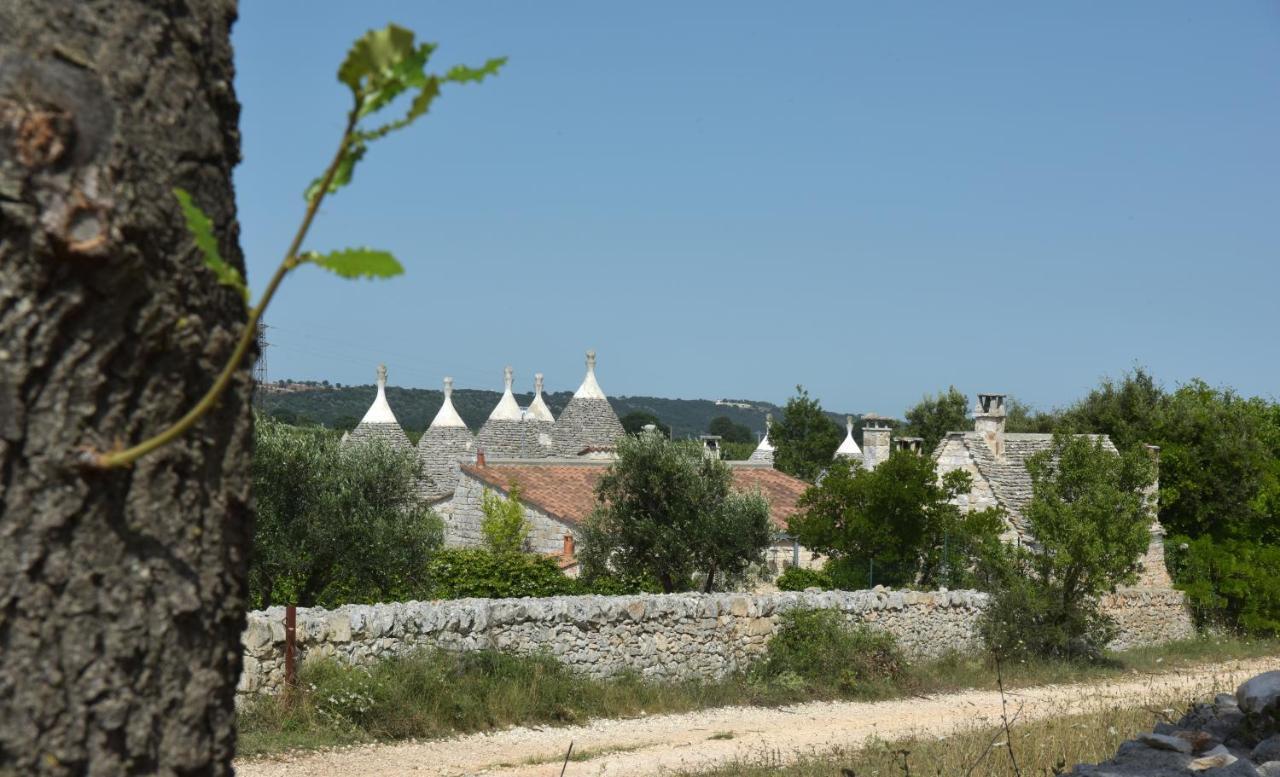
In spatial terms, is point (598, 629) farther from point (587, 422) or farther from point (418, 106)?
point (587, 422)

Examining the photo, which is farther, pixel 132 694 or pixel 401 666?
pixel 401 666

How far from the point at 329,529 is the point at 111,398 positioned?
1661 centimetres

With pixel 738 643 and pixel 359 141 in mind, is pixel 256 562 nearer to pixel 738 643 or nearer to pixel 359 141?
pixel 738 643

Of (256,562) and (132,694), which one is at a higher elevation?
(132,694)

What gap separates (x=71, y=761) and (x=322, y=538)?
16570mm

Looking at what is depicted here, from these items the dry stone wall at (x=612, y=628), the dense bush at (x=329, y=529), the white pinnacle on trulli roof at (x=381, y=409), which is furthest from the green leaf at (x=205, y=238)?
the white pinnacle on trulli roof at (x=381, y=409)

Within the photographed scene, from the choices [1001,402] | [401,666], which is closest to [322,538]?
[401,666]

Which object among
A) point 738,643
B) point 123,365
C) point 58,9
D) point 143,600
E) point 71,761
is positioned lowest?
point 738,643

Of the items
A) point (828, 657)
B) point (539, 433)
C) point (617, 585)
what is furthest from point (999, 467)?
point (539, 433)

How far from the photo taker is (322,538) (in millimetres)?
17516

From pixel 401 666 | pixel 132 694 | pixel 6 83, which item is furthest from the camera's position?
pixel 401 666

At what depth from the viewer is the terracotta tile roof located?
28.9m

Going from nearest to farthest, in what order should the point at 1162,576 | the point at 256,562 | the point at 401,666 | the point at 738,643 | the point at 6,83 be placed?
the point at 6,83 → the point at 401,666 → the point at 738,643 → the point at 256,562 → the point at 1162,576

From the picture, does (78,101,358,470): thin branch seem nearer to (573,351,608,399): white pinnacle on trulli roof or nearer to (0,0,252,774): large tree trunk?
(0,0,252,774): large tree trunk
